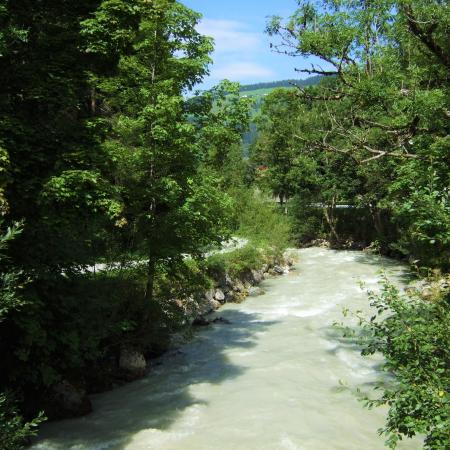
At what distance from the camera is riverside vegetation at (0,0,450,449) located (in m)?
5.26

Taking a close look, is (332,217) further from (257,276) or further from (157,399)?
(157,399)

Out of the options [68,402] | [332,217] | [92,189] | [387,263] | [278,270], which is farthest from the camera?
[332,217]

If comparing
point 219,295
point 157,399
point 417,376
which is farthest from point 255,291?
point 417,376

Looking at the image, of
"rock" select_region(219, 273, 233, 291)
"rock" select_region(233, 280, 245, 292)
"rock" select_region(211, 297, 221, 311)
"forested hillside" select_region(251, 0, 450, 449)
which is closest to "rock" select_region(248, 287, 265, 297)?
"rock" select_region(233, 280, 245, 292)

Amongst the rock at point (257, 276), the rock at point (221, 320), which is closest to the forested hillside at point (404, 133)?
the rock at point (221, 320)

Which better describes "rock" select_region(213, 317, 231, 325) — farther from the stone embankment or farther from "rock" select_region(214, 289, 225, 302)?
"rock" select_region(214, 289, 225, 302)

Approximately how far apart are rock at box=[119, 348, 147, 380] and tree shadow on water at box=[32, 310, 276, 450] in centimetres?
24

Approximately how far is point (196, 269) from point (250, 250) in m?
4.93

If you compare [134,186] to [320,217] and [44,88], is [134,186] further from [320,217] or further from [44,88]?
[320,217]

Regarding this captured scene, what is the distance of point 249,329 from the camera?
584 inches

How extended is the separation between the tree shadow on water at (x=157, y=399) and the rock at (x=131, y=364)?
239 mm

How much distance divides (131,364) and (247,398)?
125 inches

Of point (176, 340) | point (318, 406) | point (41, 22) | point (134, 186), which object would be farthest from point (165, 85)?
point (318, 406)

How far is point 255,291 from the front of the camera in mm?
20219
